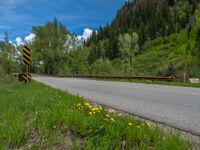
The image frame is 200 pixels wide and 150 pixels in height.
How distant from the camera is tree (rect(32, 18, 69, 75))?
5878 centimetres

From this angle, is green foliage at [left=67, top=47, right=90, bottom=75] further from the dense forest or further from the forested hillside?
the forested hillside

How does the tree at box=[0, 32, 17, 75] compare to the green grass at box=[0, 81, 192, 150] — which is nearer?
the green grass at box=[0, 81, 192, 150]

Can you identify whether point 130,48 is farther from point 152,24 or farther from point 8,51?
point 152,24

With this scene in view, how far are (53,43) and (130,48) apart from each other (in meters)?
19.8

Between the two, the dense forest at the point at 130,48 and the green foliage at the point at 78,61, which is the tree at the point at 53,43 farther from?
the green foliage at the point at 78,61

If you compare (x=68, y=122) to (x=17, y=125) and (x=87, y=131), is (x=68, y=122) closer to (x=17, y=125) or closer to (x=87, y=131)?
(x=87, y=131)

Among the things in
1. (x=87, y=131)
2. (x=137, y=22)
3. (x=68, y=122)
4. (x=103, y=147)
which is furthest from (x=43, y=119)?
(x=137, y=22)

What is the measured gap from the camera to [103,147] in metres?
3.34

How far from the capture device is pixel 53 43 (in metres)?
59.3

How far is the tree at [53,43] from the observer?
5878cm

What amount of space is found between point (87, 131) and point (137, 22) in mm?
144126

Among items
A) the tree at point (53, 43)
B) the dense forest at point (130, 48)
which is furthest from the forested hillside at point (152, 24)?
the tree at point (53, 43)

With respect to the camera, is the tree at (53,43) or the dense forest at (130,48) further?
the tree at (53,43)

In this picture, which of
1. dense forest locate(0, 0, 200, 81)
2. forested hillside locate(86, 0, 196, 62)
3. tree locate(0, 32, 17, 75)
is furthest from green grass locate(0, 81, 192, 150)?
forested hillside locate(86, 0, 196, 62)
